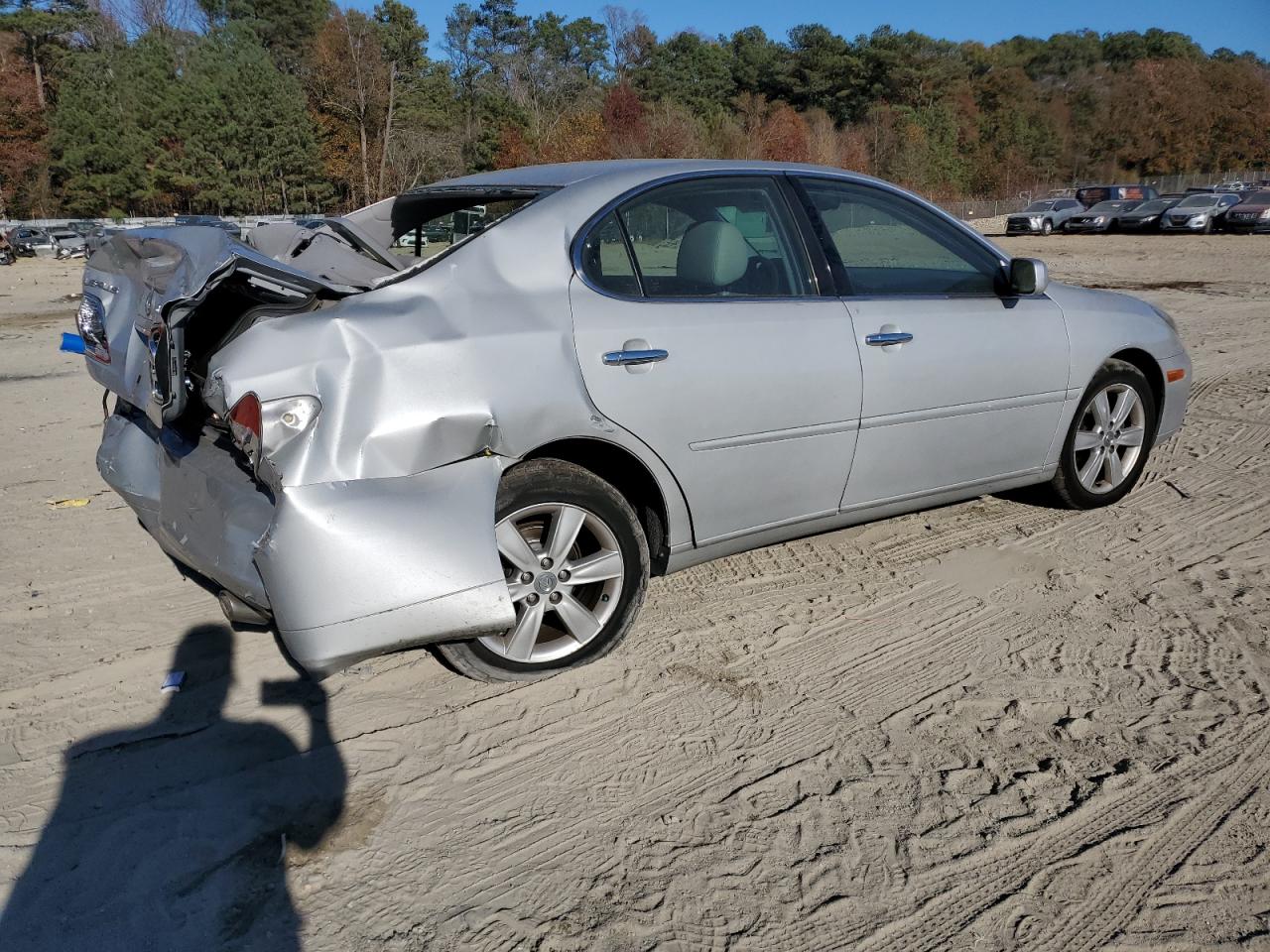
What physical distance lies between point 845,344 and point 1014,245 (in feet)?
99.3

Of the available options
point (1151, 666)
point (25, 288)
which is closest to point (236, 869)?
point (1151, 666)

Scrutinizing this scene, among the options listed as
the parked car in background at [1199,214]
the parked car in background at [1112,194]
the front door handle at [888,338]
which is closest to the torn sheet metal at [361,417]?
the front door handle at [888,338]

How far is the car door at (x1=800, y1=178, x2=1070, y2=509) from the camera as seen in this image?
4051mm

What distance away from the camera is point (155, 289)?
3.24 meters

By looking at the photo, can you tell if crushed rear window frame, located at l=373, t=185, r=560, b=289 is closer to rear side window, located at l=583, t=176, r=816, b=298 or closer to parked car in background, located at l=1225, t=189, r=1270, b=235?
rear side window, located at l=583, t=176, r=816, b=298

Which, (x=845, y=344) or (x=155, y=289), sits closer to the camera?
(x=155, y=289)

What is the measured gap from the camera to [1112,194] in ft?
121

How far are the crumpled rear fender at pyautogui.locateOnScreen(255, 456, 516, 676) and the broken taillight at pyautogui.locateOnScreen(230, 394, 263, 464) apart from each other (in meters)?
0.18

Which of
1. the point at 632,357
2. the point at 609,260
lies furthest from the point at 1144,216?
the point at 632,357

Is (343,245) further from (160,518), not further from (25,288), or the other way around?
(25,288)

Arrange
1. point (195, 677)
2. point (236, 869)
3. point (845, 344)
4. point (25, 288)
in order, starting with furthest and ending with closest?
point (25, 288) → point (845, 344) → point (195, 677) → point (236, 869)

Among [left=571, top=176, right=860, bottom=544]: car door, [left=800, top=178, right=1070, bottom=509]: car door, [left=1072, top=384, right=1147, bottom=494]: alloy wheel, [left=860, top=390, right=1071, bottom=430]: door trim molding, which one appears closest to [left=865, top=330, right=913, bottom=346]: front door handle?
[left=800, top=178, right=1070, bottom=509]: car door

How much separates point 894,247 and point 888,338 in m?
0.62

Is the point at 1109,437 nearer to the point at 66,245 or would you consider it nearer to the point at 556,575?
the point at 556,575
